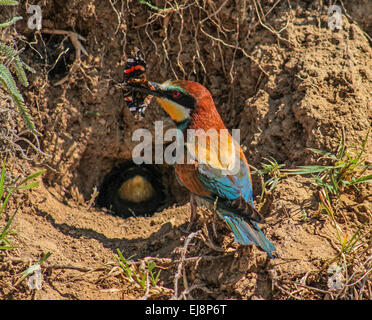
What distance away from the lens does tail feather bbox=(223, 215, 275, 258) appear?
103 inches

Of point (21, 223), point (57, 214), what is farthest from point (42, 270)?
point (57, 214)

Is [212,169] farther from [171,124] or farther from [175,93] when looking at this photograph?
[171,124]

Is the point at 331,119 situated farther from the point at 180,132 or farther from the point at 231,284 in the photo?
the point at 231,284

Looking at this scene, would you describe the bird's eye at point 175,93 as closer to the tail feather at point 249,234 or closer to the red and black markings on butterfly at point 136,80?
the red and black markings on butterfly at point 136,80

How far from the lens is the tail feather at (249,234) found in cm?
260

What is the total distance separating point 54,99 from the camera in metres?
3.73

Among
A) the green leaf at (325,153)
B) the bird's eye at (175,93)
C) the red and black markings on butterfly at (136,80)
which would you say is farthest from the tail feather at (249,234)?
the red and black markings on butterfly at (136,80)

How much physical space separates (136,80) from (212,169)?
3.17ft

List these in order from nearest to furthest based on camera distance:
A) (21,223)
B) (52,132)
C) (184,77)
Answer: (21,223), (52,132), (184,77)

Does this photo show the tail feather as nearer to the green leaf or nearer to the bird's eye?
the green leaf

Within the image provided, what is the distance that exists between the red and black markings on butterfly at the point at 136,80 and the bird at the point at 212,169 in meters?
0.06

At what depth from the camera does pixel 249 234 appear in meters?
2.64

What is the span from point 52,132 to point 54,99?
0.93ft
